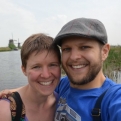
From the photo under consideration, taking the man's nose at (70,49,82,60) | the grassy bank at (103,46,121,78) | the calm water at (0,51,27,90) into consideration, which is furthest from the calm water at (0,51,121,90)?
the man's nose at (70,49,82,60)

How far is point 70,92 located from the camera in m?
1.96

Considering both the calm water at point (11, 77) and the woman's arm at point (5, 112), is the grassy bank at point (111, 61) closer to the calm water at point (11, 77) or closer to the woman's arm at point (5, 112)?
the calm water at point (11, 77)

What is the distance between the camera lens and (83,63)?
1787mm

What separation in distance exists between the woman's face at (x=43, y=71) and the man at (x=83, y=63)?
0.17m

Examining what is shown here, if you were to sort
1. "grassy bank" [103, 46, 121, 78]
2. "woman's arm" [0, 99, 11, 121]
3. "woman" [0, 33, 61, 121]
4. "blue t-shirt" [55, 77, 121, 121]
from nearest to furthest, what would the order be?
"blue t-shirt" [55, 77, 121, 121] → "woman's arm" [0, 99, 11, 121] → "woman" [0, 33, 61, 121] → "grassy bank" [103, 46, 121, 78]

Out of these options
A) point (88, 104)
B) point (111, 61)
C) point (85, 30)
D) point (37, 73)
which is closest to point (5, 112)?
point (37, 73)

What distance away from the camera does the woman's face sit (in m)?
1.97

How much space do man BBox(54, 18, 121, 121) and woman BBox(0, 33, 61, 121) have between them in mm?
176

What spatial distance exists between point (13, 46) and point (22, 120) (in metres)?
92.7

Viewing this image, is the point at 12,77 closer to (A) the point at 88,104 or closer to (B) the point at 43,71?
(B) the point at 43,71

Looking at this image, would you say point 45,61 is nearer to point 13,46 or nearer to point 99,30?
point 99,30

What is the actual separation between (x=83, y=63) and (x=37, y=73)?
0.48m

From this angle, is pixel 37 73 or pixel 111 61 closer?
pixel 37 73

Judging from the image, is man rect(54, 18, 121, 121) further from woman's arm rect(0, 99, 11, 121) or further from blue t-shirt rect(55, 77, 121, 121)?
woman's arm rect(0, 99, 11, 121)
